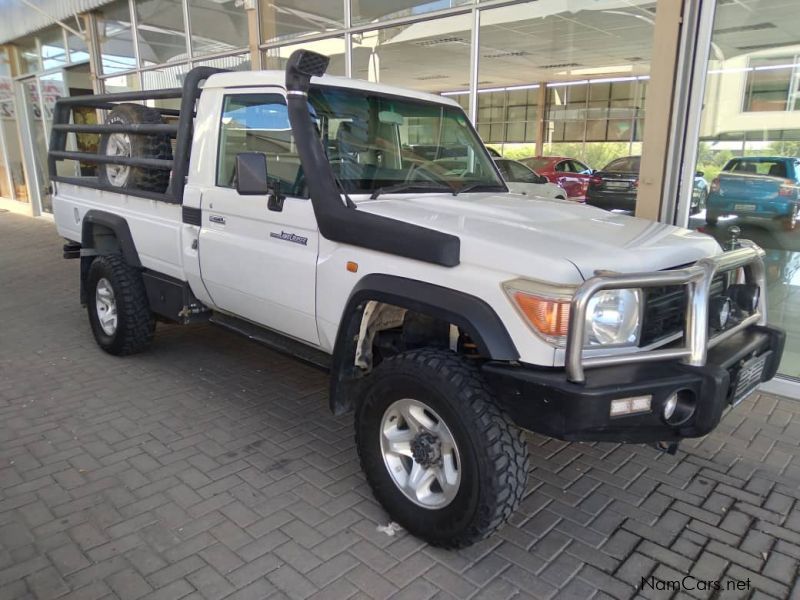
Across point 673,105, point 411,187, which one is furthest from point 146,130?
point 673,105

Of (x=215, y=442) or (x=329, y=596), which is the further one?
(x=215, y=442)

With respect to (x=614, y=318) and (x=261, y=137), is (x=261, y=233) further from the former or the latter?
(x=614, y=318)

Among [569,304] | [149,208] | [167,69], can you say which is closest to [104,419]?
[149,208]

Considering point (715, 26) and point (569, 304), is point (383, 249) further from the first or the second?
point (715, 26)

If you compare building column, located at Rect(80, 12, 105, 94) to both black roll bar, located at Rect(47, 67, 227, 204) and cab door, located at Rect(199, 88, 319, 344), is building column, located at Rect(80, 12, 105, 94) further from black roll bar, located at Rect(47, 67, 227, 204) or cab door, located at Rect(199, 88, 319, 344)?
cab door, located at Rect(199, 88, 319, 344)

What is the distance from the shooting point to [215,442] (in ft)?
12.1

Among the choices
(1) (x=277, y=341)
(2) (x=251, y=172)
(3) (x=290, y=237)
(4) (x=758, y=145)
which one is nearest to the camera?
(2) (x=251, y=172)

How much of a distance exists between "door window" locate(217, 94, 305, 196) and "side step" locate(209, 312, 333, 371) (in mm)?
941

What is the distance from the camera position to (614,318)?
2.42 meters

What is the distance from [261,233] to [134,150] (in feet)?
6.22

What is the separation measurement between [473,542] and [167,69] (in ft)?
36.6

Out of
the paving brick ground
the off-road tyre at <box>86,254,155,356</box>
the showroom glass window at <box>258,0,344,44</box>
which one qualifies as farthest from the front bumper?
the showroom glass window at <box>258,0,344,44</box>

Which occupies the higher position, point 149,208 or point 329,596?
point 149,208

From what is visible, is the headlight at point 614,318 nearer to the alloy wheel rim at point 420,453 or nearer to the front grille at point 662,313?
the front grille at point 662,313
